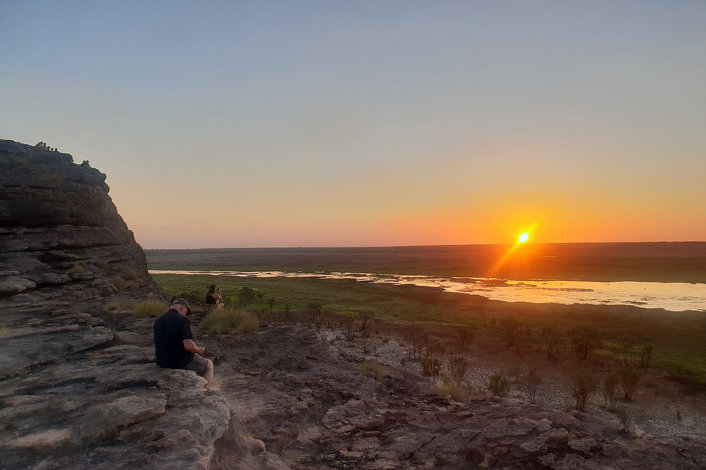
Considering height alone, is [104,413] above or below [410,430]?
above

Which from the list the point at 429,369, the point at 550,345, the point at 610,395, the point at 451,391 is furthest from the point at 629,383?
the point at 451,391

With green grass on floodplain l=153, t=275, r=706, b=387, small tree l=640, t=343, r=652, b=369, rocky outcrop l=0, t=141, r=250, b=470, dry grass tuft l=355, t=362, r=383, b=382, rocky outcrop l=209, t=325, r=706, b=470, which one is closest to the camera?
rocky outcrop l=0, t=141, r=250, b=470

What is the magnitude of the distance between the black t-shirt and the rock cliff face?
→ 36.9ft

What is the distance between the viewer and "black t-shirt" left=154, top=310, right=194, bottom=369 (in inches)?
283

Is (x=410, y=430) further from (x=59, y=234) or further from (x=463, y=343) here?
(x=59, y=234)

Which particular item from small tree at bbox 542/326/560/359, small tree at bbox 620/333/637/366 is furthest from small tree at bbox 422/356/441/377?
small tree at bbox 620/333/637/366

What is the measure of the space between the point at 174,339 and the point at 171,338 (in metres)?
0.06

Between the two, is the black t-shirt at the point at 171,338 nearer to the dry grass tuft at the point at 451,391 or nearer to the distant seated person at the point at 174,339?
the distant seated person at the point at 174,339

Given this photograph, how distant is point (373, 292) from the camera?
49.5 meters

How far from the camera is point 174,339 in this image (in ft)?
24.1

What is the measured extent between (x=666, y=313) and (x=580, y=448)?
35.0 meters

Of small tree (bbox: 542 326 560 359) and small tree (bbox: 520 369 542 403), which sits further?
small tree (bbox: 542 326 560 359)

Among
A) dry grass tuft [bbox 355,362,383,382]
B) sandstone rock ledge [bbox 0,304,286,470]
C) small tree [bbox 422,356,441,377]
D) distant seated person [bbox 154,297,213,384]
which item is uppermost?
distant seated person [bbox 154,297,213,384]

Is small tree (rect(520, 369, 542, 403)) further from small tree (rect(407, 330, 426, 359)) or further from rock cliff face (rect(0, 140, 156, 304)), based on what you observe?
rock cliff face (rect(0, 140, 156, 304))
